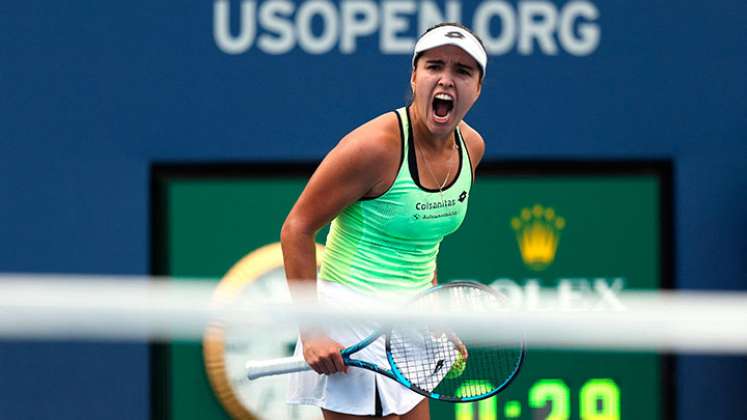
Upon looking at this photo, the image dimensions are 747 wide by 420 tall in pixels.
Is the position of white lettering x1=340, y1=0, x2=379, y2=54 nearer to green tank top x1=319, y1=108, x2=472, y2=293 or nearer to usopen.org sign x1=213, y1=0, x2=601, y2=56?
usopen.org sign x1=213, y1=0, x2=601, y2=56

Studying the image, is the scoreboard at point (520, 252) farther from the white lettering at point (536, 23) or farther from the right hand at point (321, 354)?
the right hand at point (321, 354)

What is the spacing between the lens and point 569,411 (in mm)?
4797

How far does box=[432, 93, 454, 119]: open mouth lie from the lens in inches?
132

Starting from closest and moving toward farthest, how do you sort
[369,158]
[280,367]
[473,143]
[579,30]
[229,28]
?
[369,158] → [280,367] → [473,143] → [229,28] → [579,30]

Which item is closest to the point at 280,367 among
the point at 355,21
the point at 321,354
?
the point at 321,354

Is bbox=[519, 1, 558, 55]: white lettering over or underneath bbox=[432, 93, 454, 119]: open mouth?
over

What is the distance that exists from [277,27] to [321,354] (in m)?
1.59

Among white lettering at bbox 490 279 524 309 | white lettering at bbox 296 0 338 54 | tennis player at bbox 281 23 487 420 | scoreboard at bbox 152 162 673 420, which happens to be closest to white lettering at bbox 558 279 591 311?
scoreboard at bbox 152 162 673 420

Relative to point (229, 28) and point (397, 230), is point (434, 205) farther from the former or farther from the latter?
point (229, 28)

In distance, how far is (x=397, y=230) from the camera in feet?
11.1

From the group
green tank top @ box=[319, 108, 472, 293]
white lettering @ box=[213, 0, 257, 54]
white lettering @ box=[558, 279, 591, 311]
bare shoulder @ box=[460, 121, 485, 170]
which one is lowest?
white lettering @ box=[558, 279, 591, 311]

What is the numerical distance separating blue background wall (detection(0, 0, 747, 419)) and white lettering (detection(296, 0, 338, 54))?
3cm

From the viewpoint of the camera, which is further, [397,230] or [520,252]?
[520,252]

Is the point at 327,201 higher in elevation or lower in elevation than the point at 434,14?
lower
